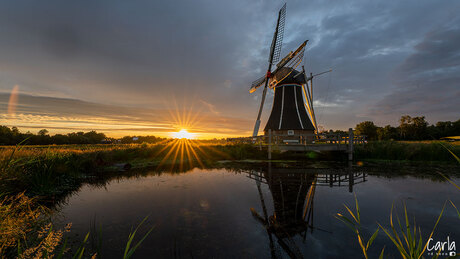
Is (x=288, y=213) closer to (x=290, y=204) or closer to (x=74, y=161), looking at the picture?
(x=290, y=204)

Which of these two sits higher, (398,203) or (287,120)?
(287,120)

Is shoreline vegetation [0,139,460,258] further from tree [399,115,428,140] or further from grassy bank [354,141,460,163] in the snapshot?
tree [399,115,428,140]

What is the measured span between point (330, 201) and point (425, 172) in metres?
8.44

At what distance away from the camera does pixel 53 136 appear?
43.0 m

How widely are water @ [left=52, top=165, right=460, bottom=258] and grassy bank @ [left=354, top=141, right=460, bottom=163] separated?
21.3 ft

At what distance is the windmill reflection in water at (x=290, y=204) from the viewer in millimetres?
4227

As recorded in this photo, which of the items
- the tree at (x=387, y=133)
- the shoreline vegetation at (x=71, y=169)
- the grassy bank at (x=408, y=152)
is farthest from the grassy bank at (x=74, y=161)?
the tree at (x=387, y=133)

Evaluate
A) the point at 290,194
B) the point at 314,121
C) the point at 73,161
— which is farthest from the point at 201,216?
the point at 314,121

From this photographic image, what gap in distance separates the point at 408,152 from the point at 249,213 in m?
16.0

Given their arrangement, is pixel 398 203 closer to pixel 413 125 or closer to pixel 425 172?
pixel 425 172

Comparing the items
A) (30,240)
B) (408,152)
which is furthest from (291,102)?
(30,240)

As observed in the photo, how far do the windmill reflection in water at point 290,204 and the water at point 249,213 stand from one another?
3cm

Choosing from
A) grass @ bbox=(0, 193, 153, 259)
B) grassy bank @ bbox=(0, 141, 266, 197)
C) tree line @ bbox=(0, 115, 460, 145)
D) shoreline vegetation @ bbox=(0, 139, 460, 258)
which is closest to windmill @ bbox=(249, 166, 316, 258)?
grass @ bbox=(0, 193, 153, 259)

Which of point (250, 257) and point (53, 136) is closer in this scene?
point (250, 257)
